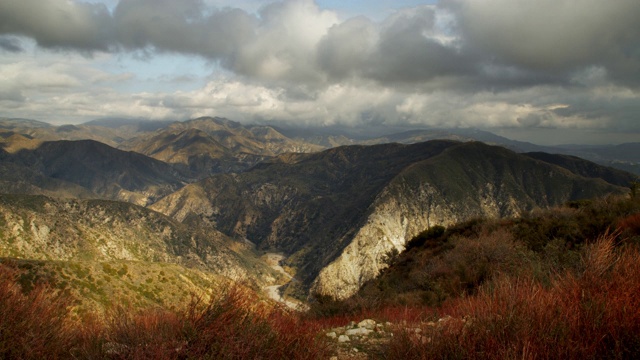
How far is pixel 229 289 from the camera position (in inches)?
234

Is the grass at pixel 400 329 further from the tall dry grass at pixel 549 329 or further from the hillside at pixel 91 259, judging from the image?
the hillside at pixel 91 259

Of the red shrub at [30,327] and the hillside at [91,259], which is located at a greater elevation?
the red shrub at [30,327]

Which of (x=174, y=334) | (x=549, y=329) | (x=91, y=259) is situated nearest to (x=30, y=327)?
(x=174, y=334)

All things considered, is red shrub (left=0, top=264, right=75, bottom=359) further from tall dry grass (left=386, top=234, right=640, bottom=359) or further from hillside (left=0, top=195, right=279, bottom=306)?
tall dry grass (left=386, top=234, right=640, bottom=359)

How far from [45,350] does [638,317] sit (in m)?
9.17

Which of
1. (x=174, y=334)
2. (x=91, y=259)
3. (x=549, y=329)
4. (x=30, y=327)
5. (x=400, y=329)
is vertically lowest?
(x=91, y=259)

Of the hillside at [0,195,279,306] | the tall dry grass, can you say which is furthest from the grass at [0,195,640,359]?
the hillside at [0,195,279,306]

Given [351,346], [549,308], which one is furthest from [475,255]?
[549,308]

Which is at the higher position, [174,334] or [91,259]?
[174,334]

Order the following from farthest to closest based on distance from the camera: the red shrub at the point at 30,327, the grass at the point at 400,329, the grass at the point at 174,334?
the red shrub at the point at 30,327
the grass at the point at 174,334
the grass at the point at 400,329

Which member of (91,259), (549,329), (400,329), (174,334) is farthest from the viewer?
(91,259)

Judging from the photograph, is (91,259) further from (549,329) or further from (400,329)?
(549,329)

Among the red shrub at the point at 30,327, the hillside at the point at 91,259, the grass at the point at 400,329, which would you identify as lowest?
the hillside at the point at 91,259

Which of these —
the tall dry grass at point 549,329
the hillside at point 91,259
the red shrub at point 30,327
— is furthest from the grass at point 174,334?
the tall dry grass at point 549,329
